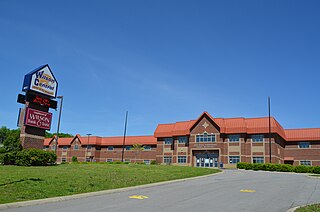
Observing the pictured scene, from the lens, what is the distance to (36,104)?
104 ft

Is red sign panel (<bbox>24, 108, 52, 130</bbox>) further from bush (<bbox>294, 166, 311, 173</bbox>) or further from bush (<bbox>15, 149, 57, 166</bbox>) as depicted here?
bush (<bbox>294, 166, 311, 173</bbox>)

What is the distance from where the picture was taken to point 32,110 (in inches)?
1215

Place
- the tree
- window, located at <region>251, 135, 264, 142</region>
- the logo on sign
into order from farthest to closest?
Answer: 1. the tree
2. window, located at <region>251, 135, 264, 142</region>
3. the logo on sign

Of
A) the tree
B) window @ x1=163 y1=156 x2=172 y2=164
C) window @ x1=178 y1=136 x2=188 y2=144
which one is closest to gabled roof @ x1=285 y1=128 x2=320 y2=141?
window @ x1=178 y1=136 x2=188 y2=144

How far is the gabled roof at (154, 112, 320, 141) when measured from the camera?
53594mm

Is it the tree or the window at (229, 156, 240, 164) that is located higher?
the tree

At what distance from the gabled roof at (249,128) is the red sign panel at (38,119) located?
31578 mm

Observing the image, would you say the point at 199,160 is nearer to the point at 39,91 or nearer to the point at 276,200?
the point at 39,91

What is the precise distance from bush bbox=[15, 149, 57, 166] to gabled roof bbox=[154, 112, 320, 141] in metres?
33.6

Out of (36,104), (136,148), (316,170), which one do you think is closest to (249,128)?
(316,170)

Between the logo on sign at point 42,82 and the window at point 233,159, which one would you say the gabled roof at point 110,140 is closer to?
the window at point 233,159

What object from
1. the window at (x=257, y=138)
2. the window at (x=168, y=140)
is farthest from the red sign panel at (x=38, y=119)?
the window at (x=257, y=138)

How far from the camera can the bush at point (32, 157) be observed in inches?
1109

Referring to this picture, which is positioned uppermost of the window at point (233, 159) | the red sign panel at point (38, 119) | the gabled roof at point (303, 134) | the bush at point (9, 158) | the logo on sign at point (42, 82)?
the logo on sign at point (42, 82)
